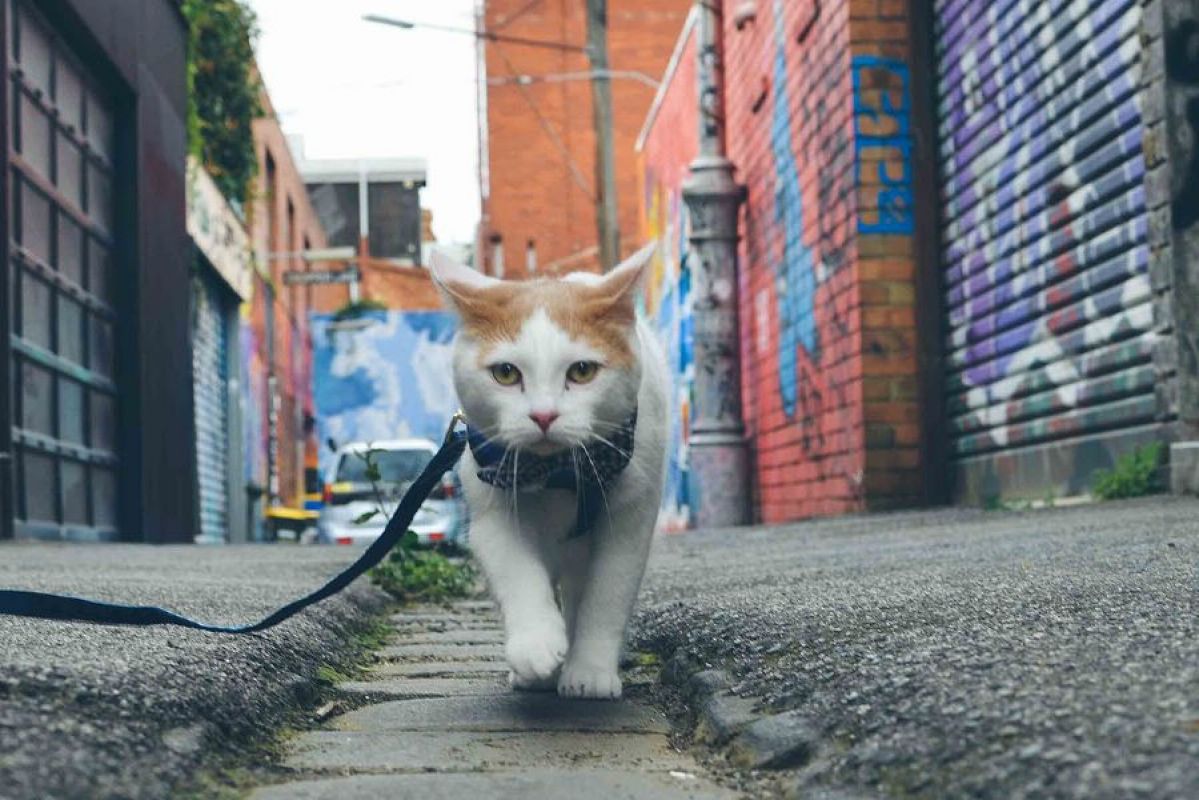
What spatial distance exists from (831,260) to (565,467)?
304 inches

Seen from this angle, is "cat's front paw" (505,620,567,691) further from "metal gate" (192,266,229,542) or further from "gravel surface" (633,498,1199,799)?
"metal gate" (192,266,229,542)

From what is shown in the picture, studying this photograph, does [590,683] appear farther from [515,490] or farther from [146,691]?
[146,691]

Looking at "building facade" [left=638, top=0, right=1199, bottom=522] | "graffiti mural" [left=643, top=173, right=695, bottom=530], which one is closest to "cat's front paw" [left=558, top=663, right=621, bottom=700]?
"building facade" [left=638, top=0, right=1199, bottom=522]

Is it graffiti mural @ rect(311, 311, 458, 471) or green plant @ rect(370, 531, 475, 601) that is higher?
graffiti mural @ rect(311, 311, 458, 471)

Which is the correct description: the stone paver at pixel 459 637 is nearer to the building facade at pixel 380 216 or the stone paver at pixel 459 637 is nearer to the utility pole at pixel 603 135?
the utility pole at pixel 603 135

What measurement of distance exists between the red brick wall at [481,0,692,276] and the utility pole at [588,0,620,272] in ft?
41.1

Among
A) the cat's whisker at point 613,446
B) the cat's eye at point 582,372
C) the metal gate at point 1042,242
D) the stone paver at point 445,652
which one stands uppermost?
the metal gate at point 1042,242

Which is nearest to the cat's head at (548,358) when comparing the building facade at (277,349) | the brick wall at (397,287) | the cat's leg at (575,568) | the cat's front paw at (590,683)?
the cat's leg at (575,568)

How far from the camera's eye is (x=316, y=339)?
118 feet

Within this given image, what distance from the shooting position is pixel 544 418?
287 cm

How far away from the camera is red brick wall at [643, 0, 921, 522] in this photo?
966 centimetres

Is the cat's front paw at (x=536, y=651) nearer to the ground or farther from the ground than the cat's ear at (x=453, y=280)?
nearer to the ground

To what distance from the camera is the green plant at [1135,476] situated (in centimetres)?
661

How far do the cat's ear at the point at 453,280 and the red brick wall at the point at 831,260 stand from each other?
662 centimetres
